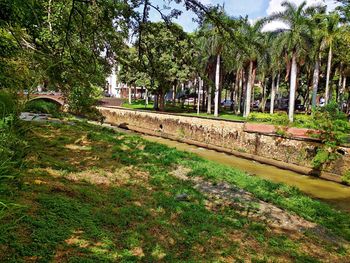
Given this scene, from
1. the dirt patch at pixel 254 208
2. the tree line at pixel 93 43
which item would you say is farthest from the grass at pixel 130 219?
the tree line at pixel 93 43

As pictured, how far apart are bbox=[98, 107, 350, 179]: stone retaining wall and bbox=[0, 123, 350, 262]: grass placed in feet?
18.8

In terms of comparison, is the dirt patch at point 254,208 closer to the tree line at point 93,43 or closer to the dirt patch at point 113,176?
the dirt patch at point 113,176

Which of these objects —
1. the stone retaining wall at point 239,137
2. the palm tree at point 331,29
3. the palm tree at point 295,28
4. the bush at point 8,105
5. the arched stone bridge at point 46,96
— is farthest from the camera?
the palm tree at point 331,29

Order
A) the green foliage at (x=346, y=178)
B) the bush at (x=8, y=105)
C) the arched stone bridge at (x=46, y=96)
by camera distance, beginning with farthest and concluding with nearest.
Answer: the green foliage at (x=346, y=178) → the arched stone bridge at (x=46, y=96) → the bush at (x=8, y=105)

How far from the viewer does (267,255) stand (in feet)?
19.4

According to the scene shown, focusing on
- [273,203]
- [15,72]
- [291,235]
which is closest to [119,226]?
[291,235]

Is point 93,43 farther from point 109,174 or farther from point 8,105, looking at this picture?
point 109,174

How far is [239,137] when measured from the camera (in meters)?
19.9

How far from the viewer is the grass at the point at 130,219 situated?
14.7 feet

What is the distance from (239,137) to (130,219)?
14.7m

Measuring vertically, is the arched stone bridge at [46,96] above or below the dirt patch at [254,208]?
above

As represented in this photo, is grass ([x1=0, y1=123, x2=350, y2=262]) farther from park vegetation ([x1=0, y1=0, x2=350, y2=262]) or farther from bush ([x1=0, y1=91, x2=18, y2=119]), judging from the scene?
bush ([x1=0, y1=91, x2=18, y2=119])

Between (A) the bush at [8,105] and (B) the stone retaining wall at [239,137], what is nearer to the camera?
(A) the bush at [8,105]

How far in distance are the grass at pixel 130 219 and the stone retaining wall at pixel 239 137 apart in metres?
5.73
